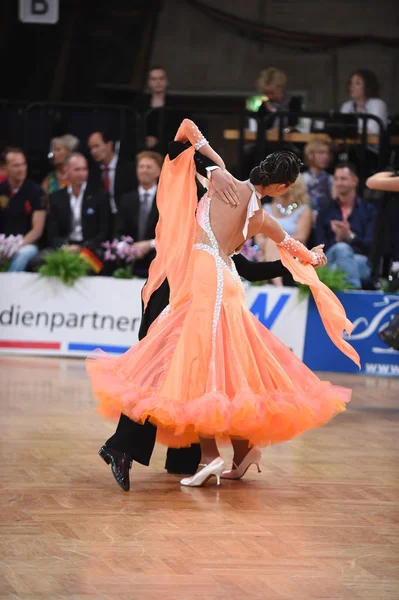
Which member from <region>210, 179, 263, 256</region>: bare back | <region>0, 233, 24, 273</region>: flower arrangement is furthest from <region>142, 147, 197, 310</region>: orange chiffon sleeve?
<region>0, 233, 24, 273</region>: flower arrangement

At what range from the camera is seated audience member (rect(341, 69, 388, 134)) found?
33.6ft

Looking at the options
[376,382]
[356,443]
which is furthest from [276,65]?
[356,443]

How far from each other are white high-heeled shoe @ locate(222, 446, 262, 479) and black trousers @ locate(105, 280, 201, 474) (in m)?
0.19

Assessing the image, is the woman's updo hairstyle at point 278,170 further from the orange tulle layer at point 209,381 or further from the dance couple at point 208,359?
→ the orange tulle layer at point 209,381

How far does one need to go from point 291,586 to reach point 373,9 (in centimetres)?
1038

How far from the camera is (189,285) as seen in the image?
491 cm

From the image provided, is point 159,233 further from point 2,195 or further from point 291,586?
point 2,195

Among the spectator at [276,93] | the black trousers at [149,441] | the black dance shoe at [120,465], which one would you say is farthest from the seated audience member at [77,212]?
the black dance shoe at [120,465]

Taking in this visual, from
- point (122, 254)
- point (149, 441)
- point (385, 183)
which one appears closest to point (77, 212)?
point (122, 254)

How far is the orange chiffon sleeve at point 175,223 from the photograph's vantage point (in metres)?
4.97

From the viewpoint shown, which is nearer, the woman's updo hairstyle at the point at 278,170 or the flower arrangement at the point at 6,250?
the woman's updo hairstyle at the point at 278,170

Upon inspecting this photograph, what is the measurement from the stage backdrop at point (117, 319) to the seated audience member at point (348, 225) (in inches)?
15.9

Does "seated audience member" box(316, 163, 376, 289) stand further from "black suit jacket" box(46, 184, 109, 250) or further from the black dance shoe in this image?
the black dance shoe

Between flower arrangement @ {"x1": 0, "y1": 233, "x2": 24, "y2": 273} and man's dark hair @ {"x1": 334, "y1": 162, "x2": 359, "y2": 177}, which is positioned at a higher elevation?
man's dark hair @ {"x1": 334, "y1": 162, "x2": 359, "y2": 177}
